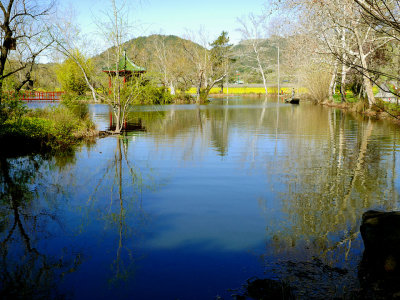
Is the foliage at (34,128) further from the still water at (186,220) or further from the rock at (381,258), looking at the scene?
the rock at (381,258)

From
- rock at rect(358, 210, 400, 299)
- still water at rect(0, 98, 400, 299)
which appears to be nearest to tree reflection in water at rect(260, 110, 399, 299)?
still water at rect(0, 98, 400, 299)

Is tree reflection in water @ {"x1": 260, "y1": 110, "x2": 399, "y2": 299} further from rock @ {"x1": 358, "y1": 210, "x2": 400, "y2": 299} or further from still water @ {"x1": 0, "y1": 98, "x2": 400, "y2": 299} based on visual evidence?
rock @ {"x1": 358, "y1": 210, "x2": 400, "y2": 299}

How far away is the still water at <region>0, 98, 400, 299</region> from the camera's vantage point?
444cm

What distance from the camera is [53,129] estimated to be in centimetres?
1434

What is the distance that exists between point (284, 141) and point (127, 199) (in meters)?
9.23

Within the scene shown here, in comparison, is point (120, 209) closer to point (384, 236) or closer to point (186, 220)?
point (186, 220)

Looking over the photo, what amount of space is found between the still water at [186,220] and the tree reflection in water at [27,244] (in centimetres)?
2

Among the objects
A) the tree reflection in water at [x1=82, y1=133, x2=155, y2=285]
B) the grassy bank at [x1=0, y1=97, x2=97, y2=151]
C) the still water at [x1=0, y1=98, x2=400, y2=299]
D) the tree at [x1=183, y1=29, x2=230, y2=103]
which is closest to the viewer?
the still water at [x1=0, y1=98, x2=400, y2=299]

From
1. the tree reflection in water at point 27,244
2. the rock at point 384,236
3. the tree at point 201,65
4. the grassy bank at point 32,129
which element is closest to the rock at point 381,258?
the rock at point 384,236

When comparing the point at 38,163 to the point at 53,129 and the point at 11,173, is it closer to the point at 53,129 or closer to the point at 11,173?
the point at 11,173

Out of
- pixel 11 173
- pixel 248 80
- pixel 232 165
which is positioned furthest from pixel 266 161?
pixel 248 80

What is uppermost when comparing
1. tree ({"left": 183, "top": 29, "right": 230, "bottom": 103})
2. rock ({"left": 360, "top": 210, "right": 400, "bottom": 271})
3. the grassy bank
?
tree ({"left": 183, "top": 29, "right": 230, "bottom": 103})

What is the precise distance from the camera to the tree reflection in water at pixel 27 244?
434 centimetres

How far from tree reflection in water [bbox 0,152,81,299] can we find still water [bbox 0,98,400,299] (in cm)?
2
